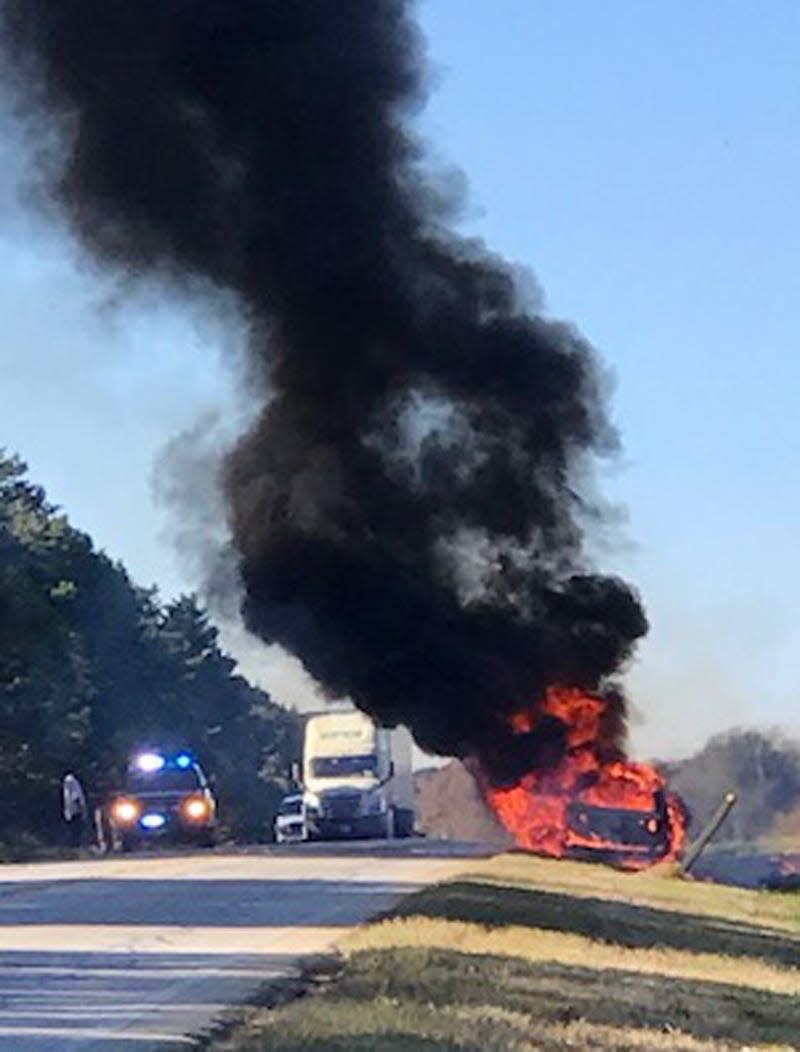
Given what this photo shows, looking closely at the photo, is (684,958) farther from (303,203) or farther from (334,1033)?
(303,203)

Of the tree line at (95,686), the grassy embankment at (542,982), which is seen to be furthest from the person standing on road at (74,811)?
the grassy embankment at (542,982)

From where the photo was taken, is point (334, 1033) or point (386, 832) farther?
point (386, 832)

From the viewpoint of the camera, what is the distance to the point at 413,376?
155ft

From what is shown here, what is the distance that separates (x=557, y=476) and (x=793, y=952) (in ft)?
54.2

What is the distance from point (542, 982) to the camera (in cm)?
2362

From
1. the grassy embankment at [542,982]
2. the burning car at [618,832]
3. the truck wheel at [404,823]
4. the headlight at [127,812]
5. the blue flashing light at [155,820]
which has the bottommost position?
the grassy embankment at [542,982]

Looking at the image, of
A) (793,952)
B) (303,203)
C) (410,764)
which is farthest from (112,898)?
(410,764)

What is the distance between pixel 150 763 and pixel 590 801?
1414 centimetres

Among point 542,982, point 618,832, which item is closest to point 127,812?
point 618,832

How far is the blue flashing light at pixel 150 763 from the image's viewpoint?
63.2 meters

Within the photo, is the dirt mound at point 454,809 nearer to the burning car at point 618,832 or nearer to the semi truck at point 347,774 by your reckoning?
the semi truck at point 347,774

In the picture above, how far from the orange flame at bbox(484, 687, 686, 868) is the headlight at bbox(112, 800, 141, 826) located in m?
A: 11.7

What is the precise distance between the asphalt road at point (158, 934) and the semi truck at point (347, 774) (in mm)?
20908

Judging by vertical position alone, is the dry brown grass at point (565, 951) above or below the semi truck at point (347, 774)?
below
